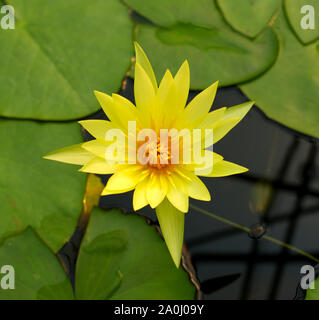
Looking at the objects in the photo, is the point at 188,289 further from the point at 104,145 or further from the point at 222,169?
the point at 104,145

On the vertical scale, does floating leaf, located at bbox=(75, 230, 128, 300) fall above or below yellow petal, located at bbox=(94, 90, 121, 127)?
below

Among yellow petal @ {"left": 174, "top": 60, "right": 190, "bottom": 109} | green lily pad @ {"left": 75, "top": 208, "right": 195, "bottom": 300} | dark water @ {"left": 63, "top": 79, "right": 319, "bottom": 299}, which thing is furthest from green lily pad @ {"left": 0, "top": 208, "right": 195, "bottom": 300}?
yellow petal @ {"left": 174, "top": 60, "right": 190, "bottom": 109}

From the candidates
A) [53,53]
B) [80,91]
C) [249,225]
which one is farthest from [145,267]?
[53,53]

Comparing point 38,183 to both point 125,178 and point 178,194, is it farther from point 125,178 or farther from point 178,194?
point 178,194

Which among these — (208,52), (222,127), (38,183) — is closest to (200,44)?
(208,52)

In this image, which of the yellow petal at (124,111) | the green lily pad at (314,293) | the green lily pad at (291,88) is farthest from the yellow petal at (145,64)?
the green lily pad at (314,293)

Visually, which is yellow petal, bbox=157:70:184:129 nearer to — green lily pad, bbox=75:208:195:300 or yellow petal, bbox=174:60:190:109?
yellow petal, bbox=174:60:190:109
